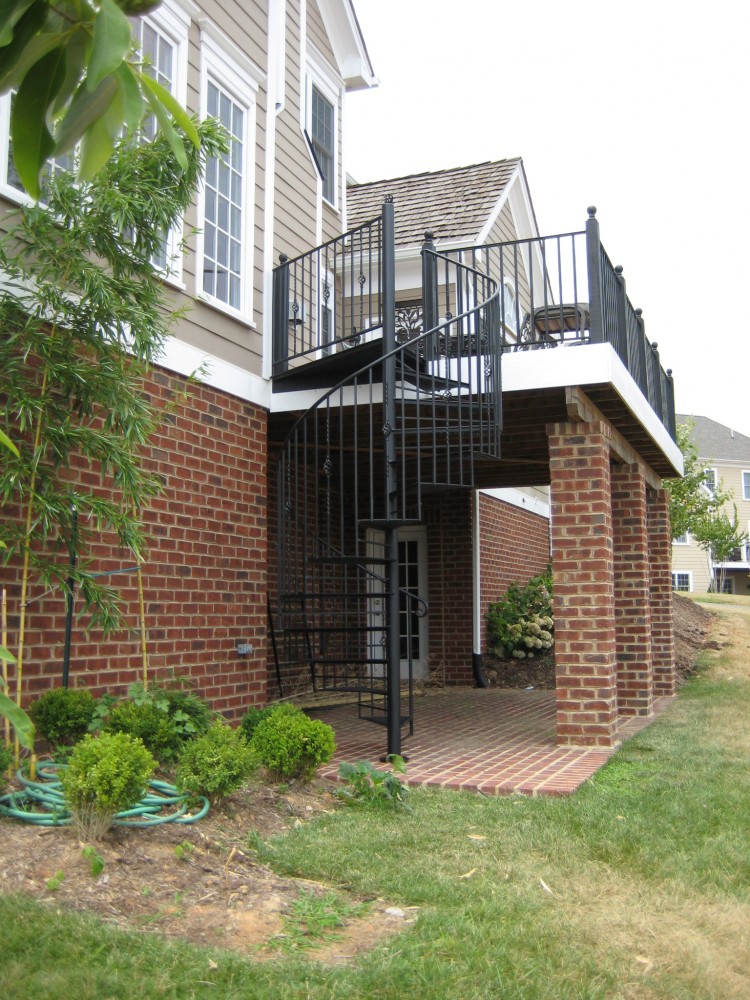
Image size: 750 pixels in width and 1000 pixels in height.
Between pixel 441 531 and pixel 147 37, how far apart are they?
24.3 feet

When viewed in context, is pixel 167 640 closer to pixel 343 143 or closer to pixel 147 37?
pixel 147 37

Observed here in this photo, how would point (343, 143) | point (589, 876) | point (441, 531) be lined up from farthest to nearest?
point (441, 531) → point (343, 143) → point (589, 876)

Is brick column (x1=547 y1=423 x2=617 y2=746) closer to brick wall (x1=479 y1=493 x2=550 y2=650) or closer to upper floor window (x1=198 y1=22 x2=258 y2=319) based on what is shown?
upper floor window (x1=198 y1=22 x2=258 y2=319)

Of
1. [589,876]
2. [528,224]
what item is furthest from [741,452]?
[589,876]

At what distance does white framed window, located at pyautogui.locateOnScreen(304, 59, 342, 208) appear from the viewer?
32.7 feet

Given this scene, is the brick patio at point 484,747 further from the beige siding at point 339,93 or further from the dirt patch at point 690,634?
the beige siding at point 339,93

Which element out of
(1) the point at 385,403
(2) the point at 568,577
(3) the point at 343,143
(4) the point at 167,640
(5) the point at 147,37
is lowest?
(4) the point at 167,640

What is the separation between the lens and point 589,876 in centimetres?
388

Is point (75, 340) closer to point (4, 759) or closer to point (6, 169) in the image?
point (6, 169)

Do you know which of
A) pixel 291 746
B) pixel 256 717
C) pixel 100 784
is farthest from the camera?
pixel 256 717

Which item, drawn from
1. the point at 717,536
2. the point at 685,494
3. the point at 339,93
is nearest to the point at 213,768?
the point at 339,93

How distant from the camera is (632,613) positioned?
884 cm

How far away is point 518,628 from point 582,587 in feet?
19.4

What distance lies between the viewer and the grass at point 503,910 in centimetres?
276
